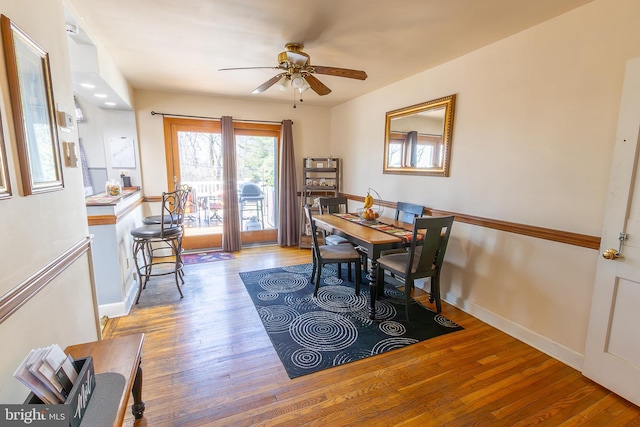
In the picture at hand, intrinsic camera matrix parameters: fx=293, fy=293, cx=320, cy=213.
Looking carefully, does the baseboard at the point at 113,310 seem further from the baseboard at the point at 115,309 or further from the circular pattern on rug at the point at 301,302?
the circular pattern on rug at the point at 301,302

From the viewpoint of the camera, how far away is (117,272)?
2754mm

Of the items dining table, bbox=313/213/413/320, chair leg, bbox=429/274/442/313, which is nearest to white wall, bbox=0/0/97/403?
dining table, bbox=313/213/413/320

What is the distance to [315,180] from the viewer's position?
5277 millimetres

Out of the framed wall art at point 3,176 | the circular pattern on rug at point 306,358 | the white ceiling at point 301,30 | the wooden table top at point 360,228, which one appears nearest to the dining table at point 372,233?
the wooden table top at point 360,228

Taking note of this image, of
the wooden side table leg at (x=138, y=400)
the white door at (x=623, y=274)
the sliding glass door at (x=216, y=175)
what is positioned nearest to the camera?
the wooden side table leg at (x=138, y=400)

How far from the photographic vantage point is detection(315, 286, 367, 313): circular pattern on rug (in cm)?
295

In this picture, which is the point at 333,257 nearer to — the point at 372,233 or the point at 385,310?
the point at 372,233

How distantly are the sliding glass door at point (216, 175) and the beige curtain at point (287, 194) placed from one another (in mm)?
235

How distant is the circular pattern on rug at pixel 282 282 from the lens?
3.40 m

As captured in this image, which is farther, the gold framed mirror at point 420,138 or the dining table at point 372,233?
the gold framed mirror at point 420,138

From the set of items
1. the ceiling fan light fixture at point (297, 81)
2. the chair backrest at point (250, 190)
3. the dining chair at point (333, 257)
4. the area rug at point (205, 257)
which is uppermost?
the ceiling fan light fixture at point (297, 81)

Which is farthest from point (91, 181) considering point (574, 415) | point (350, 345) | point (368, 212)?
point (574, 415)

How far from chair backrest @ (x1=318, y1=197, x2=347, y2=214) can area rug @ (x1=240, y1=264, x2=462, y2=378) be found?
1.07 m

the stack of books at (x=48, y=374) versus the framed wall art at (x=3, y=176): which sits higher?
the framed wall art at (x=3, y=176)
